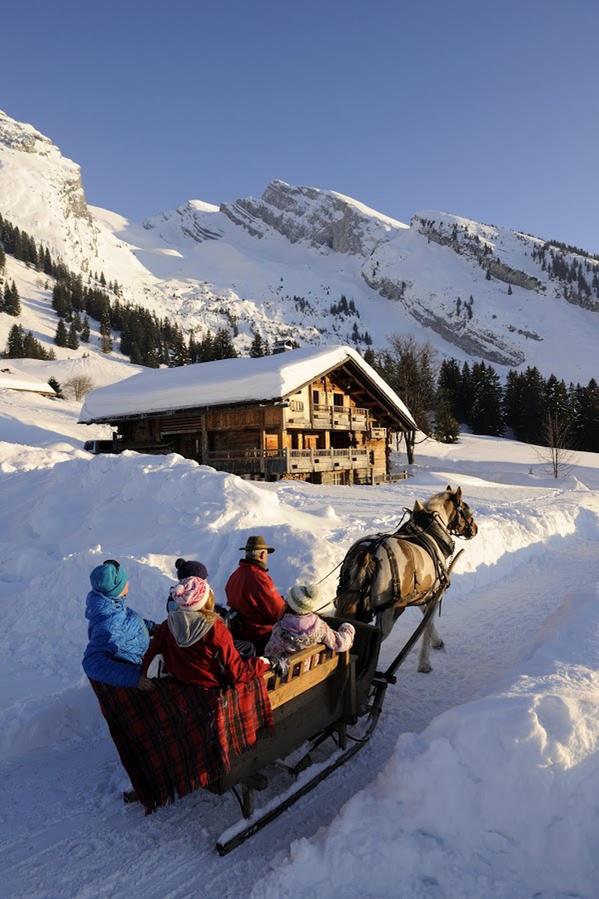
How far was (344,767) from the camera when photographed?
4375 millimetres

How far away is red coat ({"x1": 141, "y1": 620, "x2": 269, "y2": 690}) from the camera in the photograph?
348cm

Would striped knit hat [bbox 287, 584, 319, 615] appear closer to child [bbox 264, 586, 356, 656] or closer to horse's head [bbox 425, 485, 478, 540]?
child [bbox 264, 586, 356, 656]

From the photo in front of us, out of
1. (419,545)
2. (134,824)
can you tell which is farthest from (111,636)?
(419,545)

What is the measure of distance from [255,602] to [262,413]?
20148 millimetres

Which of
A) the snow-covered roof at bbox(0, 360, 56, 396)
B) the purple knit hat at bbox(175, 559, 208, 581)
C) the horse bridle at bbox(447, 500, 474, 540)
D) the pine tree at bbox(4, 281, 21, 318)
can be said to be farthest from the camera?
the pine tree at bbox(4, 281, 21, 318)

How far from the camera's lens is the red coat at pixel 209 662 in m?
3.48

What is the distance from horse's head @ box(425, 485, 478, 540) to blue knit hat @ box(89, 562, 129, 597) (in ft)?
14.8

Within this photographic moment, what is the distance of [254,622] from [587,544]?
11.6 meters

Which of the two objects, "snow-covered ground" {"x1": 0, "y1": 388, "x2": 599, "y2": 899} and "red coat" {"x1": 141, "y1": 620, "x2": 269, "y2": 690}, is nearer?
"snow-covered ground" {"x1": 0, "y1": 388, "x2": 599, "y2": 899}

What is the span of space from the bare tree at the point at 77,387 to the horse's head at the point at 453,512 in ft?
204

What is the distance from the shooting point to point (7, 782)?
4262 mm

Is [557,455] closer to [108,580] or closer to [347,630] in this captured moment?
[347,630]

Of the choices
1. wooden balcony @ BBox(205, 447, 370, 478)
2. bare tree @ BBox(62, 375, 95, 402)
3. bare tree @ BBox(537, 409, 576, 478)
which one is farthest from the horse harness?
bare tree @ BBox(62, 375, 95, 402)

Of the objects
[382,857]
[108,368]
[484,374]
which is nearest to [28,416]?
[108,368]
